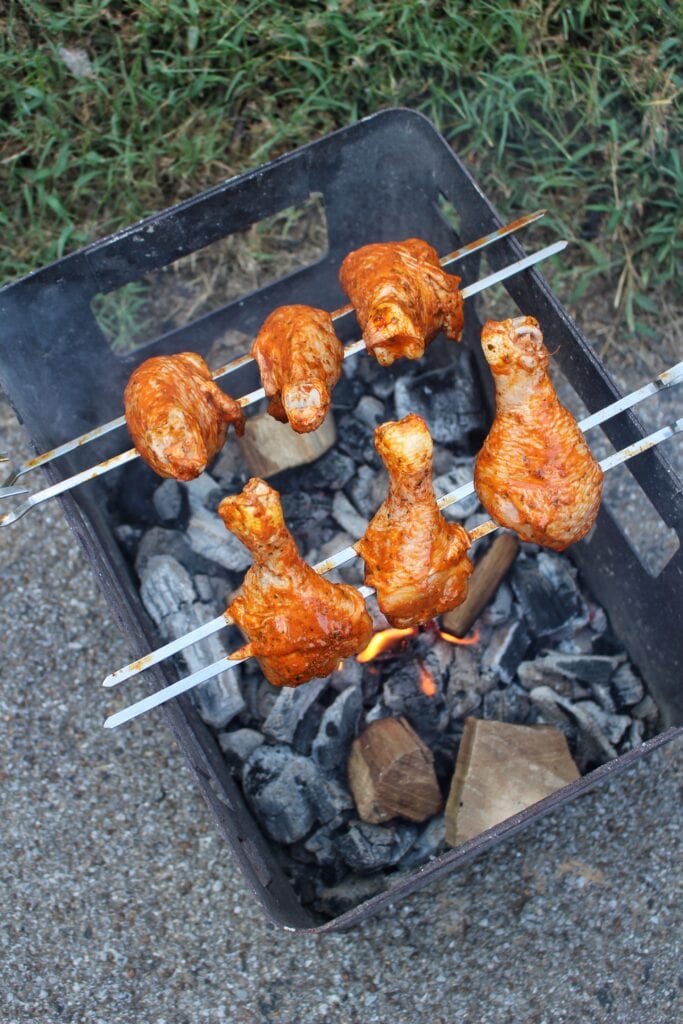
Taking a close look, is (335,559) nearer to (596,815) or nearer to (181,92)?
(596,815)

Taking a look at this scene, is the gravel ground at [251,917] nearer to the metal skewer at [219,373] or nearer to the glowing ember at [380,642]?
the glowing ember at [380,642]

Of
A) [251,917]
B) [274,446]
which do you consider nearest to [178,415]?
[274,446]

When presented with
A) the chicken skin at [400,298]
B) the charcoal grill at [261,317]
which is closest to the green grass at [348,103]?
the charcoal grill at [261,317]

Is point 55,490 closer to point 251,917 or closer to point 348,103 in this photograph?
point 251,917

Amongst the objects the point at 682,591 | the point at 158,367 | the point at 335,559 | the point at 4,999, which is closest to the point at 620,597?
the point at 682,591

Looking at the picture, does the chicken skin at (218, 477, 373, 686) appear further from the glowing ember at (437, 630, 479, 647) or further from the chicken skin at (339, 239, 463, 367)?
the glowing ember at (437, 630, 479, 647)

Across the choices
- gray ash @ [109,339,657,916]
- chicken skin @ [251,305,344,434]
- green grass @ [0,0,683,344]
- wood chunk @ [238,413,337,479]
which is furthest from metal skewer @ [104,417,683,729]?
green grass @ [0,0,683,344]
